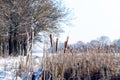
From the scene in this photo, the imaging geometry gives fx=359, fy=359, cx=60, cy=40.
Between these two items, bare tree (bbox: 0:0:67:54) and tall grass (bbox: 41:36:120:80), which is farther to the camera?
bare tree (bbox: 0:0:67:54)

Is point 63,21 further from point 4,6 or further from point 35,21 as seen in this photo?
point 4,6

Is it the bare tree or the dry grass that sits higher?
the bare tree

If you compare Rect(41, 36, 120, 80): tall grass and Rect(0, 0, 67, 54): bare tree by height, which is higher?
Rect(0, 0, 67, 54): bare tree

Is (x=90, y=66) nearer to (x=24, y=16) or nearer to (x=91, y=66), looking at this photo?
(x=91, y=66)

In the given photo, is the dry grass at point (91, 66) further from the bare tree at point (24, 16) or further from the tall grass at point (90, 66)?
the bare tree at point (24, 16)

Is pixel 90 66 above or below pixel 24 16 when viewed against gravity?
below

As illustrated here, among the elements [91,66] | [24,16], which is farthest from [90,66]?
[24,16]

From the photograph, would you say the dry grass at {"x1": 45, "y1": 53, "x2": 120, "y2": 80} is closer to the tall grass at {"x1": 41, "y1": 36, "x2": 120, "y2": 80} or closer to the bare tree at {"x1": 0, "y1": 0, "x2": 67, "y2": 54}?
the tall grass at {"x1": 41, "y1": 36, "x2": 120, "y2": 80}

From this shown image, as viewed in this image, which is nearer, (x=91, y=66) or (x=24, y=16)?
(x=91, y=66)

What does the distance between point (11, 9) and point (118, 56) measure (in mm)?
16722

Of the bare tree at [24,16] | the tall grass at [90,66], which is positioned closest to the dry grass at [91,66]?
the tall grass at [90,66]

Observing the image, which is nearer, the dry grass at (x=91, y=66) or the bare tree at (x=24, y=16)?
the dry grass at (x=91, y=66)

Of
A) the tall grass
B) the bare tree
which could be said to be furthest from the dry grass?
the bare tree

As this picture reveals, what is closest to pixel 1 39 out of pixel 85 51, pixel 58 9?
pixel 58 9
